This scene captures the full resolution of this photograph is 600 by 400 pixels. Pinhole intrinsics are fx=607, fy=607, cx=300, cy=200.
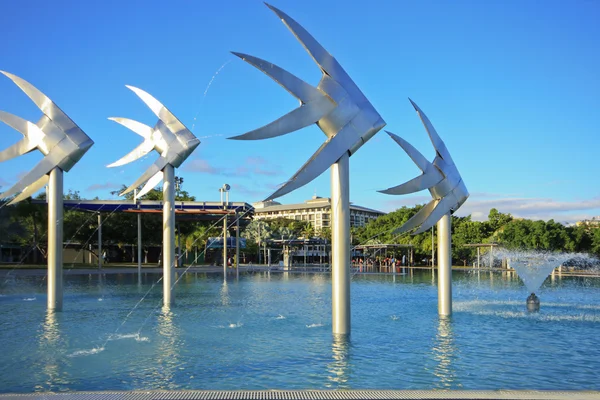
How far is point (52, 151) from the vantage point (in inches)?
643

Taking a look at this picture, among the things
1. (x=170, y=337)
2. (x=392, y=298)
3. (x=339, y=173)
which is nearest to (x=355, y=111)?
(x=339, y=173)

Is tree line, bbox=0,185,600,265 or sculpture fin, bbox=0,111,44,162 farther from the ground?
sculpture fin, bbox=0,111,44,162

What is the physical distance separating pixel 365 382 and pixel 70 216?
49.0 m

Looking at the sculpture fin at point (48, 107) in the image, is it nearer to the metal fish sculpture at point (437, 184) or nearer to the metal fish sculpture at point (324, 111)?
the metal fish sculpture at point (324, 111)

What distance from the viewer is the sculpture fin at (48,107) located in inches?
648

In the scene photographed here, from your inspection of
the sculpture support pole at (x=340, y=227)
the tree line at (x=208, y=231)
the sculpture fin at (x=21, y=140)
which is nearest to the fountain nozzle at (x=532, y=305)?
the sculpture support pole at (x=340, y=227)

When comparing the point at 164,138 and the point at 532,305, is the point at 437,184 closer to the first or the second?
the point at 532,305

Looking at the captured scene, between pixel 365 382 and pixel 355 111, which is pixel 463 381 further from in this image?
pixel 355 111

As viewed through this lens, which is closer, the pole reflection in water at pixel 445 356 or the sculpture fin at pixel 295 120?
the pole reflection in water at pixel 445 356

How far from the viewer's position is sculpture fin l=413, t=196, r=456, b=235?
1477 cm

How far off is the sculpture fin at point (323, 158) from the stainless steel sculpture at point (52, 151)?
333 inches

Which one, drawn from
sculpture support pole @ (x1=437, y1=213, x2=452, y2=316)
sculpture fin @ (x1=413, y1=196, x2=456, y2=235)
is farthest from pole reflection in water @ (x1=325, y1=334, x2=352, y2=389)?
sculpture support pole @ (x1=437, y1=213, x2=452, y2=316)

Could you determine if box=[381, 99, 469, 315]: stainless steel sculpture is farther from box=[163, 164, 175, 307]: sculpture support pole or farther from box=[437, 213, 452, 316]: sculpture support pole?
box=[163, 164, 175, 307]: sculpture support pole

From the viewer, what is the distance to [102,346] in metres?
11.5
